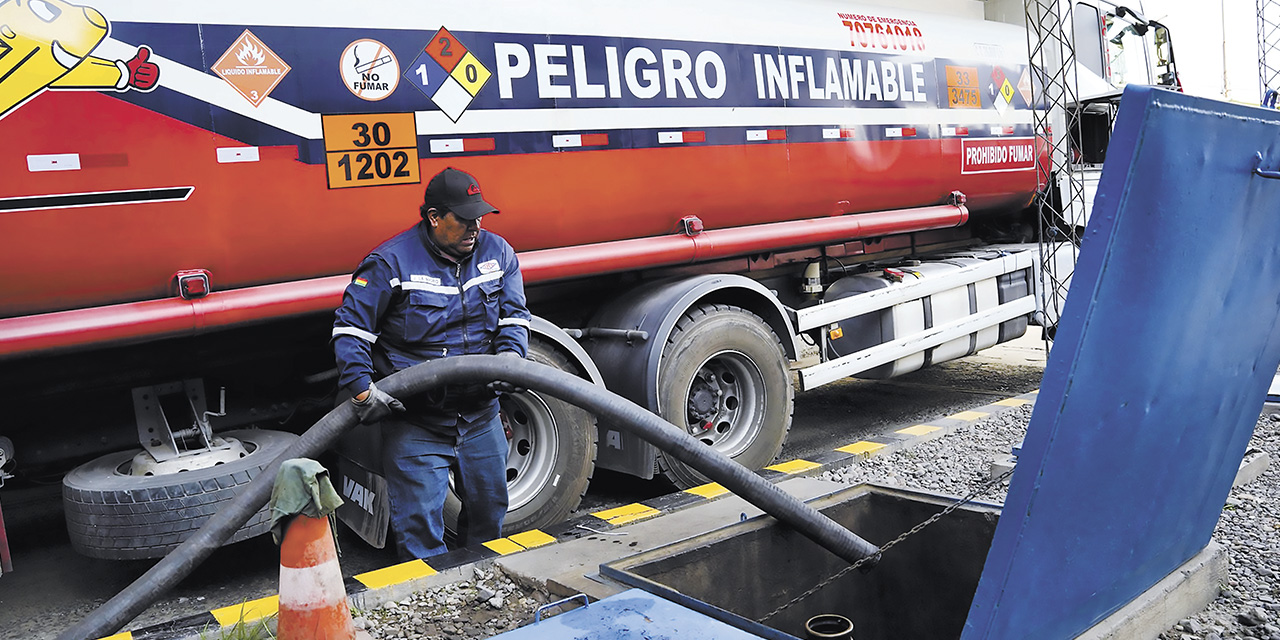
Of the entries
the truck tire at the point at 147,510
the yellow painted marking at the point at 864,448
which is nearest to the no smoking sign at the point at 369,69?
the truck tire at the point at 147,510

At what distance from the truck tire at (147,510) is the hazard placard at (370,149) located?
4.56ft

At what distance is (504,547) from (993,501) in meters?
2.04

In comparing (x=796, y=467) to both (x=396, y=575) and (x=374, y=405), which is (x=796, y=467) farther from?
(x=374, y=405)

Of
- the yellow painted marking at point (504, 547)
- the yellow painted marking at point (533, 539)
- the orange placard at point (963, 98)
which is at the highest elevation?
the orange placard at point (963, 98)

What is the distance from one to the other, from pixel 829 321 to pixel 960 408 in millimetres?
2033

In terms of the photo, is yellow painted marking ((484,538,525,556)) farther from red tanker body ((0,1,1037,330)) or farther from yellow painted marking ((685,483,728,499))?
red tanker body ((0,1,1037,330))

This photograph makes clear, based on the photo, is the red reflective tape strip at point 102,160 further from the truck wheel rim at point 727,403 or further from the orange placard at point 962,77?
the orange placard at point 962,77

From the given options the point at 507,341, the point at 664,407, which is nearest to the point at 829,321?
the point at 664,407

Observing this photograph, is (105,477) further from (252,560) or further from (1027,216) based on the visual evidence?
(1027,216)

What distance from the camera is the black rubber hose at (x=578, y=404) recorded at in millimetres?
3375

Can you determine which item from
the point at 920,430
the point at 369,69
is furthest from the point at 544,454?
the point at 920,430

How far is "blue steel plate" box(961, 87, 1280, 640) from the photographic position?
8.30 feet

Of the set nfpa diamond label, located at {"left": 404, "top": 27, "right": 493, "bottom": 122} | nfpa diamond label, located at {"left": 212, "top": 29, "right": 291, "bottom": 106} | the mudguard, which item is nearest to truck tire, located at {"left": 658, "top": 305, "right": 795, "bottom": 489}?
the mudguard

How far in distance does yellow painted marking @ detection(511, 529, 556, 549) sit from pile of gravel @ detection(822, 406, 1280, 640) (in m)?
1.81
